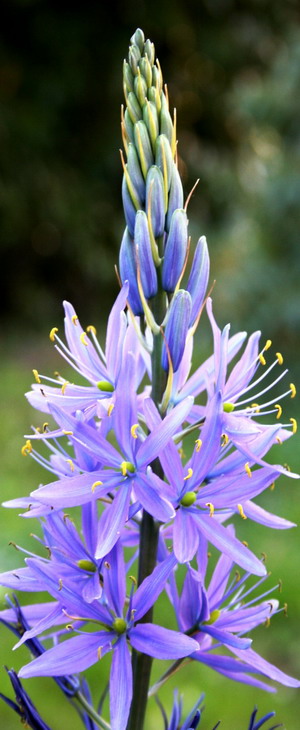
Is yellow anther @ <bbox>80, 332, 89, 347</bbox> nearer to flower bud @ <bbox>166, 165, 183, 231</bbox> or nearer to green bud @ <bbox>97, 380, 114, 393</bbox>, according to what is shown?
green bud @ <bbox>97, 380, 114, 393</bbox>

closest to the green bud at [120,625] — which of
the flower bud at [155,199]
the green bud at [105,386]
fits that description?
the green bud at [105,386]

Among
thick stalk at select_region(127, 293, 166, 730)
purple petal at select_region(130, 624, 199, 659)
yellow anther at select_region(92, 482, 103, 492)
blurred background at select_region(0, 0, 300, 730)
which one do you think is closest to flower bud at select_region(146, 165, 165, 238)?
thick stalk at select_region(127, 293, 166, 730)

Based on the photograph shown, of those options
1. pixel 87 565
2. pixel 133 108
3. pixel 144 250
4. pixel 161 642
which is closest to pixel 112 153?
pixel 133 108

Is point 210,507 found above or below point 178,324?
below

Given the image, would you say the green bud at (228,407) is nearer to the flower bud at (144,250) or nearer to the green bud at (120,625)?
the flower bud at (144,250)

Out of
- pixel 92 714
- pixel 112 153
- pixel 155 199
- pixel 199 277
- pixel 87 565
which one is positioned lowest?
pixel 92 714

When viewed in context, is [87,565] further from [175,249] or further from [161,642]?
[175,249]
